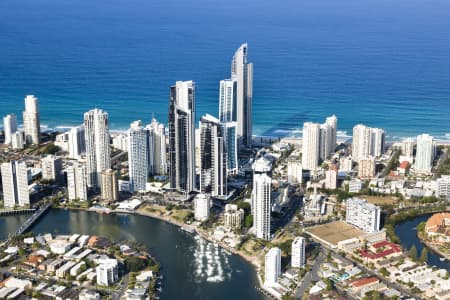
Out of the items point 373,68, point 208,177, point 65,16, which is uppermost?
point 65,16

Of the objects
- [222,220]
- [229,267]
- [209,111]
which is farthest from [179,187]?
[209,111]

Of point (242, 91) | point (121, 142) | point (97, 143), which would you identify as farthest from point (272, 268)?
point (121, 142)

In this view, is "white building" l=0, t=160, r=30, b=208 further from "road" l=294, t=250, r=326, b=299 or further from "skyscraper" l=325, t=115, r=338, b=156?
"skyscraper" l=325, t=115, r=338, b=156

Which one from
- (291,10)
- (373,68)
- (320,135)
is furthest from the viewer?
(291,10)

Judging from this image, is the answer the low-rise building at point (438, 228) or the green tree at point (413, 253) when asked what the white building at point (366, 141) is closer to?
the low-rise building at point (438, 228)

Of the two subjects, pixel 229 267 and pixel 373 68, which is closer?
pixel 229 267

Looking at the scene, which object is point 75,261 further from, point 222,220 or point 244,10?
point 244,10

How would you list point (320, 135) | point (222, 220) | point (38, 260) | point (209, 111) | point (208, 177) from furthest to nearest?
point (209, 111) < point (320, 135) < point (208, 177) < point (222, 220) < point (38, 260)
